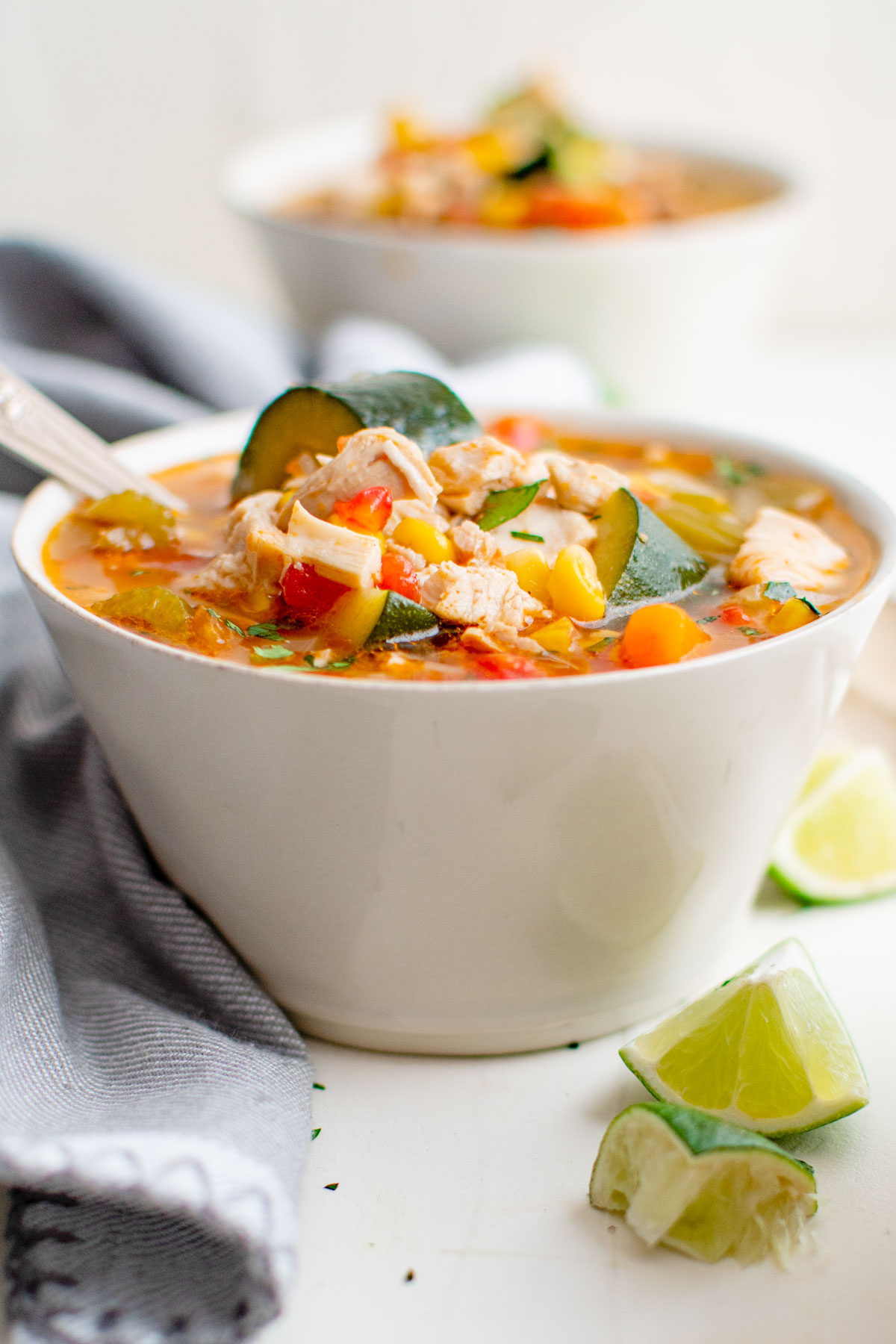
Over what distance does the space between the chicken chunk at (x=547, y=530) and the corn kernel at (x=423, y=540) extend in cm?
8

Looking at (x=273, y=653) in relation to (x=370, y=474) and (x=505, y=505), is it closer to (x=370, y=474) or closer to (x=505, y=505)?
(x=370, y=474)

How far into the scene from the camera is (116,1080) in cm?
144

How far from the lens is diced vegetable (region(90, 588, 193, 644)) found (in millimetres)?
1473

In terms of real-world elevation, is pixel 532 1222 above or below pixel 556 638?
below

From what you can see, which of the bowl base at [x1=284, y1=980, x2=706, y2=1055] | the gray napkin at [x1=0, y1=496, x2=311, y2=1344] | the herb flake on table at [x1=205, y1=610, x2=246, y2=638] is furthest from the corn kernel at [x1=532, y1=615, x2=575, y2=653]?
the gray napkin at [x1=0, y1=496, x2=311, y2=1344]

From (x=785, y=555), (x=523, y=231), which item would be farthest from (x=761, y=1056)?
(x=523, y=231)

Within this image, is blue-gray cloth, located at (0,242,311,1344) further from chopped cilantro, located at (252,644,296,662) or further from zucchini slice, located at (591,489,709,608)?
zucchini slice, located at (591,489,709,608)

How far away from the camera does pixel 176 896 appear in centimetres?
161

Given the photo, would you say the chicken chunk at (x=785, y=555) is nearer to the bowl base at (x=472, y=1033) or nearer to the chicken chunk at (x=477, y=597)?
the chicken chunk at (x=477, y=597)

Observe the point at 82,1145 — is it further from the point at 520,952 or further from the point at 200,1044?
the point at 520,952

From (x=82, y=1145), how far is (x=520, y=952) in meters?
0.51

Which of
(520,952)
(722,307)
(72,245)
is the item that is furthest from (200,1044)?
(722,307)

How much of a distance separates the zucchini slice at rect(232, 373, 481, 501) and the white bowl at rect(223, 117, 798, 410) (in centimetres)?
132

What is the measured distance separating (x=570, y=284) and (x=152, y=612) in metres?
1.86
